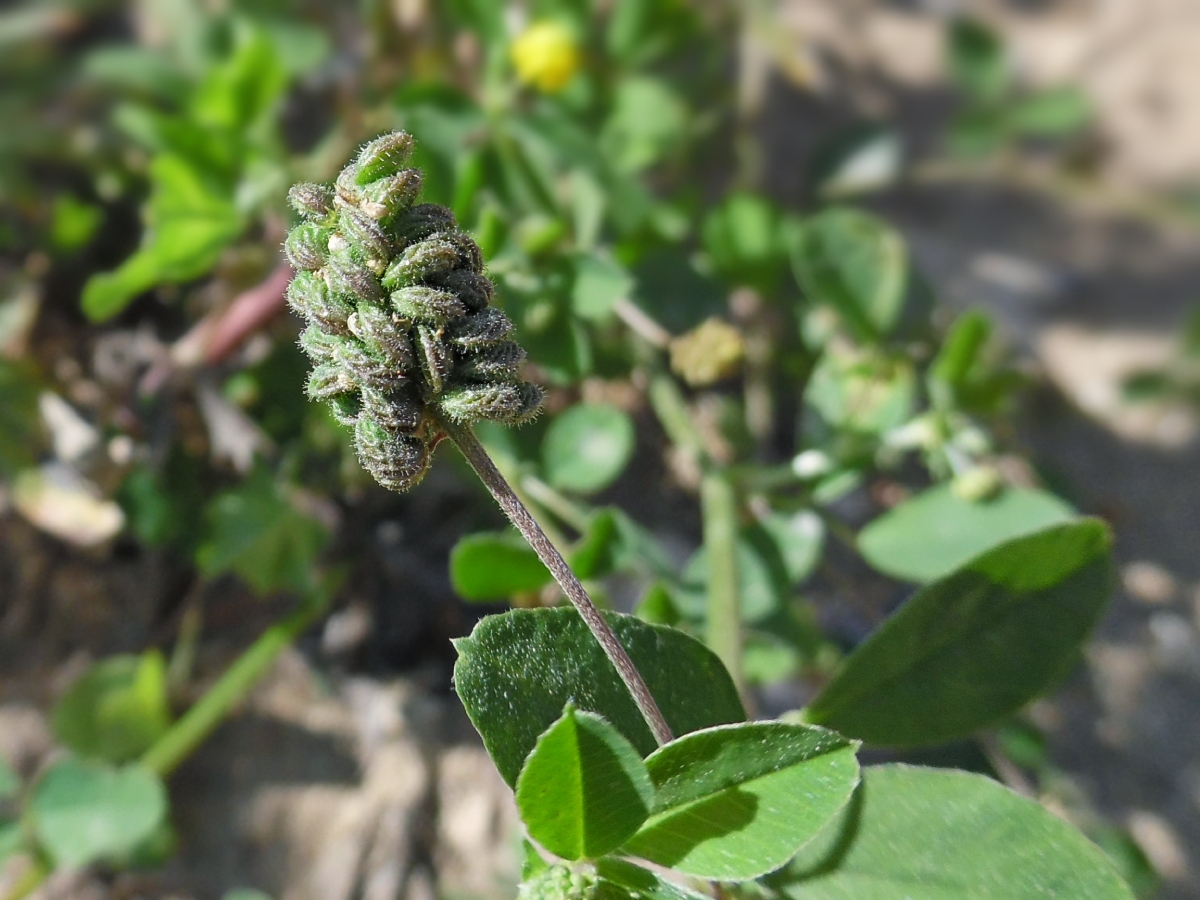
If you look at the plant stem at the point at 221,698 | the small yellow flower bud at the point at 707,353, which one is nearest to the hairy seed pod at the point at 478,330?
the small yellow flower bud at the point at 707,353

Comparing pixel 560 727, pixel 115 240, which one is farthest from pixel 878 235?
pixel 115 240

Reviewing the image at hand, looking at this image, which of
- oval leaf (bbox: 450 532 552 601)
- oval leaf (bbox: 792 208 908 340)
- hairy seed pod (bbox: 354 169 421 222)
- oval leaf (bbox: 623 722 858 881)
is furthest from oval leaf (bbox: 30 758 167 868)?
oval leaf (bbox: 792 208 908 340)

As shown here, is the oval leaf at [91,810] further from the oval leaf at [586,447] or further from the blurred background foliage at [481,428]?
the oval leaf at [586,447]

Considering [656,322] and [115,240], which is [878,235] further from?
[115,240]

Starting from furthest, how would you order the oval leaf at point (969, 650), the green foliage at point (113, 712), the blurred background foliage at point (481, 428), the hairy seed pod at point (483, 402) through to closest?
1. the green foliage at point (113, 712)
2. the blurred background foliage at point (481, 428)
3. the oval leaf at point (969, 650)
4. the hairy seed pod at point (483, 402)

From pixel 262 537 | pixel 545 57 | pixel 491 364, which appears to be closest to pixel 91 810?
pixel 262 537
